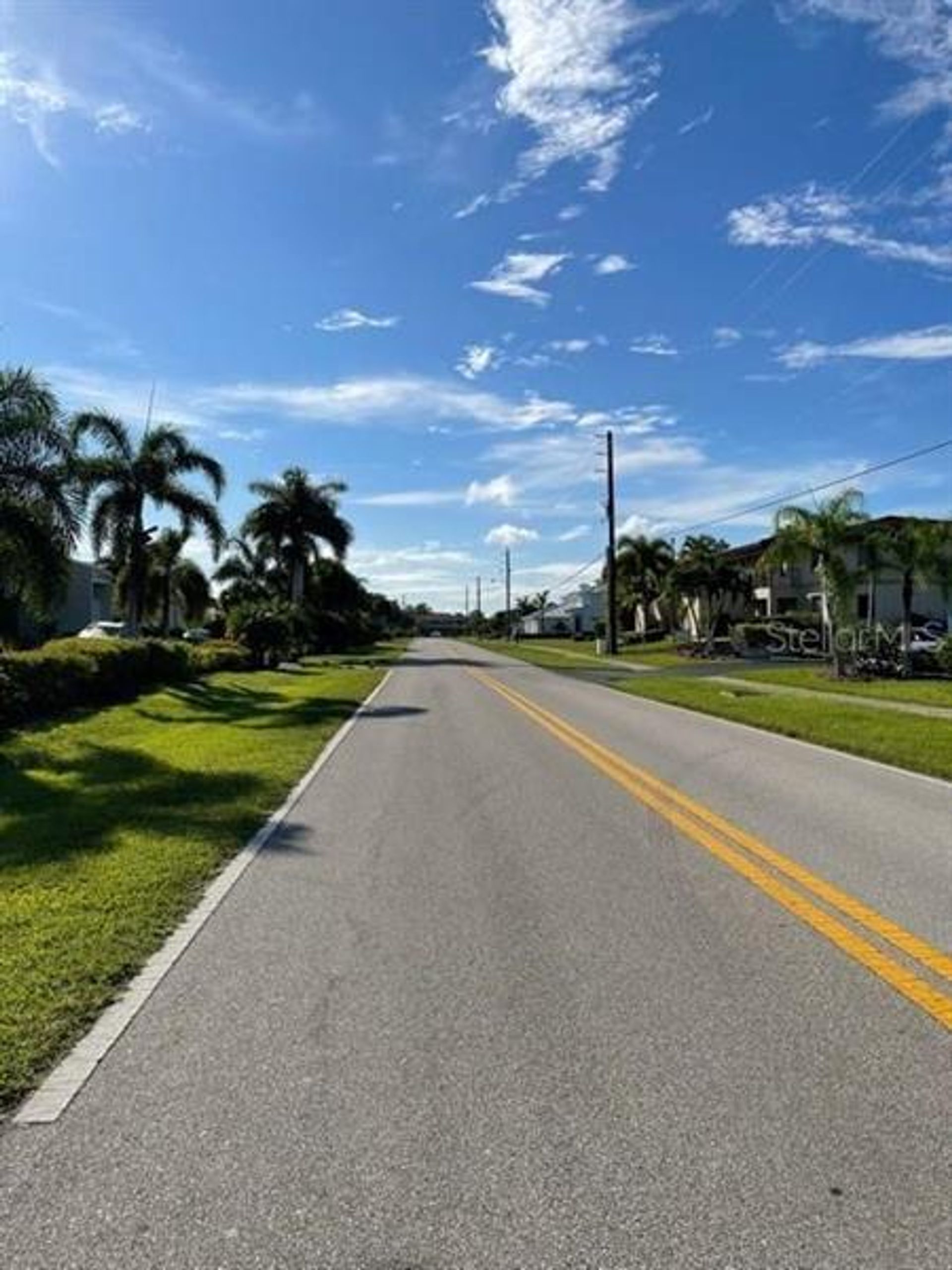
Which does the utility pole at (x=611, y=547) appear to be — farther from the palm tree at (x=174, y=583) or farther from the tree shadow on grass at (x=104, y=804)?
the tree shadow on grass at (x=104, y=804)

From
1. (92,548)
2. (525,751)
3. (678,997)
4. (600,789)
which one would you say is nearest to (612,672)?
(92,548)

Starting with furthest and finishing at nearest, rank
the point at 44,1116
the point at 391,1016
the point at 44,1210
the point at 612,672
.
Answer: the point at 612,672 < the point at 391,1016 < the point at 44,1116 < the point at 44,1210

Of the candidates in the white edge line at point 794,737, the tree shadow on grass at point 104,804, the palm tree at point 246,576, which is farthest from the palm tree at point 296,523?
the tree shadow on grass at point 104,804

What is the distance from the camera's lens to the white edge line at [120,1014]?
4.60 meters

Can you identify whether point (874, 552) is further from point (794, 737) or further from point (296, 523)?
point (296, 523)

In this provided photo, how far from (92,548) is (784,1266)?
36.2 m

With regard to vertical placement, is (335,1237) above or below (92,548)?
below

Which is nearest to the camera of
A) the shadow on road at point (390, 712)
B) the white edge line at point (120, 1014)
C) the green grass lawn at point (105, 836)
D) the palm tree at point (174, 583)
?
the white edge line at point (120, 1014)

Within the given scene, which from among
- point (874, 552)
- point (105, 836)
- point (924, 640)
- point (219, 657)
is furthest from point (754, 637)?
point (105, 836)

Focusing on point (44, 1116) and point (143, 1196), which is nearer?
point (143, 1196)

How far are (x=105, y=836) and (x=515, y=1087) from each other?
6358mm

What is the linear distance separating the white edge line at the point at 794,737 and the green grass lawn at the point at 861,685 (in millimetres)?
885

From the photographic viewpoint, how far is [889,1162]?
4.02 m

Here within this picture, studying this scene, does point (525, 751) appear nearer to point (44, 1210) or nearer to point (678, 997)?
point (678, 997)
